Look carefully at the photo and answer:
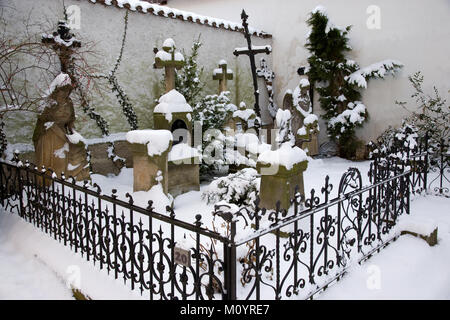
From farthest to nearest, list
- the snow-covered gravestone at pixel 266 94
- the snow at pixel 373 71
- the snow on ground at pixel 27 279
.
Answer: the snow-covered gravestone at pixel 266 94 → the snow at pixel 373 71 → the snow on ground at pixel 27 279

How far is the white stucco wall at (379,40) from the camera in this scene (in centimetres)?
820

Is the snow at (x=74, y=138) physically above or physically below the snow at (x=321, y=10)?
below

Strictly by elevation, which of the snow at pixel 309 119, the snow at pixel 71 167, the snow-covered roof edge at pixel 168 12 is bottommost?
the snow at pixel 71 167

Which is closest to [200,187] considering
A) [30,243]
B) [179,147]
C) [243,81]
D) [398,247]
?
[179,147]

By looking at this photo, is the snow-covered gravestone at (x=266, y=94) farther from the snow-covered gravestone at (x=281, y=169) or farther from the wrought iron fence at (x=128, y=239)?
the wrought iron fence at (x=128, y=239)

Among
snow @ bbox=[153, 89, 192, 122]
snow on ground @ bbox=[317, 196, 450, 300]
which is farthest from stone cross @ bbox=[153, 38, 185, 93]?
snow on ground @ bbox=[317, 196, 450, 300]

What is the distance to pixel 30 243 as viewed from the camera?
12.7 ft

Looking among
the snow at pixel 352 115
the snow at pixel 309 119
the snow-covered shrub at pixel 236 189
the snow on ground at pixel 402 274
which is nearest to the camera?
the snow on ground at pixel 402 274

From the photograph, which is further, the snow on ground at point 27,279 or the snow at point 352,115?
the snow at point 352,115

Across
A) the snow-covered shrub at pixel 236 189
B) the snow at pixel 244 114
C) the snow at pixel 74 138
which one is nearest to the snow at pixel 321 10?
the snow at pixel 244 114

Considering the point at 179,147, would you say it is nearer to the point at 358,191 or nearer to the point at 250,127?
the point at 250,127

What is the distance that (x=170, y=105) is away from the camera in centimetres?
602

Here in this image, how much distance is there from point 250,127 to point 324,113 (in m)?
2.75

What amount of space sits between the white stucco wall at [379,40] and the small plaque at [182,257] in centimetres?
793
